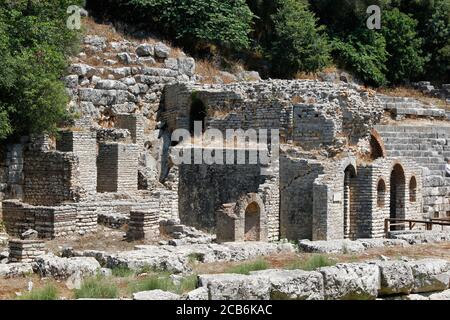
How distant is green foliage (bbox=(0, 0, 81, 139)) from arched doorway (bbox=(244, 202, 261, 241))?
575cm

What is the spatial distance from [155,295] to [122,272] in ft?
7.81

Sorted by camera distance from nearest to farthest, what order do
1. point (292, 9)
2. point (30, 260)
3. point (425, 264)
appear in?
→ point (425, 264), point (30, 260), point (292, 9)

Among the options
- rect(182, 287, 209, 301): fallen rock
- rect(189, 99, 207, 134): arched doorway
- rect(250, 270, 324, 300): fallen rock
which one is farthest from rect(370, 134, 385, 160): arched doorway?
rect(182, 287, 209, 301): fallen rock

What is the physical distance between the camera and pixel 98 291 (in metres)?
9.09

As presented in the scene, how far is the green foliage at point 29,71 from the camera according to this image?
65.6 ft

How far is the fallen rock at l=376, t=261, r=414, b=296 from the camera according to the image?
958 cm

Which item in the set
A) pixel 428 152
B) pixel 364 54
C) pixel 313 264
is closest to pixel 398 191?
pixel 428 152

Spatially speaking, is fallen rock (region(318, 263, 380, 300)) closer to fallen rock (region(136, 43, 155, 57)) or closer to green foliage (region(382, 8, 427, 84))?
fallen rock (region(136, 43, 155, 57))

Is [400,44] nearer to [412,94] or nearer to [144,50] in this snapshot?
[412,94]

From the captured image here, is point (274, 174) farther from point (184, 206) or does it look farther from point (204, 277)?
point (204, 277)

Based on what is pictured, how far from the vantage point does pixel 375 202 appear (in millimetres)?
23109

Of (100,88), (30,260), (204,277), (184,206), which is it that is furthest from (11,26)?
(204,277)

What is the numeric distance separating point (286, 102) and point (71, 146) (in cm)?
656

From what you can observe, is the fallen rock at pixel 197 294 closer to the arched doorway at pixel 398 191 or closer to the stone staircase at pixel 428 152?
the arched doorway at pixel 398 191
